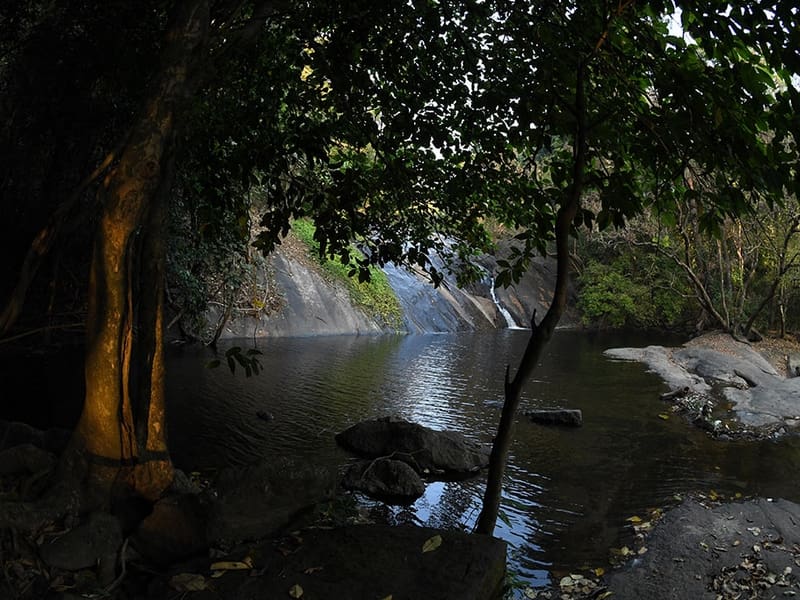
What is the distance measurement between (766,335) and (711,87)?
28.5 m

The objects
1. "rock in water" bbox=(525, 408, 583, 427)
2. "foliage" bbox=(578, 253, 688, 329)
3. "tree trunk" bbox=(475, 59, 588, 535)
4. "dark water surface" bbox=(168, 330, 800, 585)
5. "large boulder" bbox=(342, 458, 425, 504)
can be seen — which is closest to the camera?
"tree trunk" bbox=(475, 59, 588, 535)

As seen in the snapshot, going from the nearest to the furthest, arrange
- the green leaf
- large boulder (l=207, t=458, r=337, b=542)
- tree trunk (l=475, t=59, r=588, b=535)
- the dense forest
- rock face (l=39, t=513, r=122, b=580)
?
the dense forest
tree trunk (l=475, t=59, r=588, b=535)
rock face (l=39, t=513, r=122, b=580)
the green leaf
large boulder (l=207, t=458, r=337, b=542)

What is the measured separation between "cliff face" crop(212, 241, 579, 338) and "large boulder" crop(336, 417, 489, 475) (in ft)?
43.5

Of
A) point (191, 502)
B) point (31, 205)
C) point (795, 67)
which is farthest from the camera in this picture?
point (31, 205)

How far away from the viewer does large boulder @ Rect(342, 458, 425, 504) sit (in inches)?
305

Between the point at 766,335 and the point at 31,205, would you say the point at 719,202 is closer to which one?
the point at 31,205

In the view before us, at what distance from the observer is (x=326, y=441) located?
33.3 feet

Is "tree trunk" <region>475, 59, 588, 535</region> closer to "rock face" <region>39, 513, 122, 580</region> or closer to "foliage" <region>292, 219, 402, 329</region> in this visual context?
"rock face" <region>39, 513, 122, 580</region>

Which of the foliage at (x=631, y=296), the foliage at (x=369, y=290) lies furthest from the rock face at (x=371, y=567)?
the foliage at (x=631, y=296)

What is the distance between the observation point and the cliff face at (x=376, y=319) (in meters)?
24.4

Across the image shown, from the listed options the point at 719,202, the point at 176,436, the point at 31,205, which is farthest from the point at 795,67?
the point at 31,205

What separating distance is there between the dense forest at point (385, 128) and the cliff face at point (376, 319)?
48.4 ft

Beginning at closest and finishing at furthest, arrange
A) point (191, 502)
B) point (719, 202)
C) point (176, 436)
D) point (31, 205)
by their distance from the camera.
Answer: point (719, 202) → point (191, 502) → point (176, 436) → point (31, 205)

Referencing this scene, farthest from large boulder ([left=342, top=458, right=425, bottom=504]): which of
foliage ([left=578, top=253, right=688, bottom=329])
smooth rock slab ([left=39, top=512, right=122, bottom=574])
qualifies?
foliage ([left=578, top=253, right=688, bottom=329])
